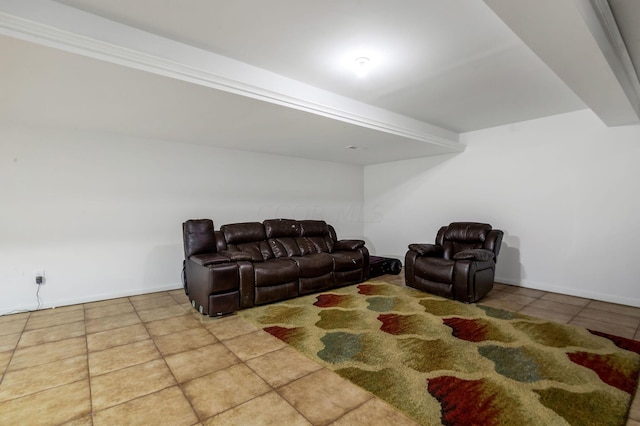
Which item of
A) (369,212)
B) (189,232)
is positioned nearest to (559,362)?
(189,232)

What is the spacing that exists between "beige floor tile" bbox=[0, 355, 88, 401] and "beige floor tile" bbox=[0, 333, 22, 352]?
1.79 feet

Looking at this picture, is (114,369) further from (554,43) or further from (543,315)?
(543,315)

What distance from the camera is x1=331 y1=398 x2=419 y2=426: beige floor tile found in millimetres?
1633

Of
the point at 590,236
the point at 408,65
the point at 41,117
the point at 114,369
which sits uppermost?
the point at 408,65

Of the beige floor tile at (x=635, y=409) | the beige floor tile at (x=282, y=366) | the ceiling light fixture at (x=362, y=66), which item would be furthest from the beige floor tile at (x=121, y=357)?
the beige floor tile at (x=635, y=409)

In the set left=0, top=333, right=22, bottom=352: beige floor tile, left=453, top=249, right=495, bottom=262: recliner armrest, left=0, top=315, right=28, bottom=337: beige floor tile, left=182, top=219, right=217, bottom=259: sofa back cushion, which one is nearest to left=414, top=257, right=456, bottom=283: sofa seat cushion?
left=453, top=249, right=495, bottom=262: recliner armrest

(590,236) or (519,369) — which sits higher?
(590,236)

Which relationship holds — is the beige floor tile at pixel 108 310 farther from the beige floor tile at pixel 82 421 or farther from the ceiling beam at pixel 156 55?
the ceiling beam at pixel 156 55

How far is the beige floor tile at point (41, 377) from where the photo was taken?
1968 mm

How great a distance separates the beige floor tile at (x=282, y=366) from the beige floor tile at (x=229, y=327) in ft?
1.79

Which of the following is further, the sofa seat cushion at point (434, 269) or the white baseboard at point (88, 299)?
the sofa seat cushion at point (434, 269)

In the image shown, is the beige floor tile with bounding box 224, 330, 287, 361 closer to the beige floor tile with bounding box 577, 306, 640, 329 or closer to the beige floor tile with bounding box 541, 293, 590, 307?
the beige floor tile with bounding box 577, 306, 640, 329

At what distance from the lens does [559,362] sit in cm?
225

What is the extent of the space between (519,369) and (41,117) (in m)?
5.01
